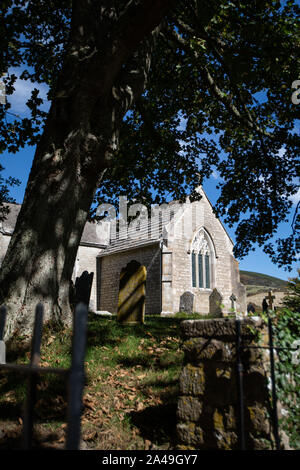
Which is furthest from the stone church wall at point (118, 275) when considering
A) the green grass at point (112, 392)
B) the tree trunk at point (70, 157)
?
the tree trunk at point (70, 157)

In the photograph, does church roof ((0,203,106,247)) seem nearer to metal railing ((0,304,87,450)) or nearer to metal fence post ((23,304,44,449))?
metal fence post ((23,304,44,449))

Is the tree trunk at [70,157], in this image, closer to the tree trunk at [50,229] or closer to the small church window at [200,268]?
the tree trunk at [50,229]

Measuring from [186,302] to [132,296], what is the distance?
35.4 feet

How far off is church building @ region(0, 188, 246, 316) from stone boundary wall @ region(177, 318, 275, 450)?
637 inches

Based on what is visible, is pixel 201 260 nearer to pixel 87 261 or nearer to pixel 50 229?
pixel 87 261

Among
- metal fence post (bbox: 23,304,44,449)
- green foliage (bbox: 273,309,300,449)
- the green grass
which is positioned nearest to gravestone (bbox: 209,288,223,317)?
the green grass

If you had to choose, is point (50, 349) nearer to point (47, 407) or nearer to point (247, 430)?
point (47, 407)

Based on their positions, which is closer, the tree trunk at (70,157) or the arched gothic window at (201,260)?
the tree trunk at (70,157)

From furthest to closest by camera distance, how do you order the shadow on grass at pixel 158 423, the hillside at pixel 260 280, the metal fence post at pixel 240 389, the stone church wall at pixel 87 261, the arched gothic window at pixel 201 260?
the hillside at pixel 260 280
the stone church wall at pixel 87 261
the arched gothic window at pixel 201 260
the shadow on grass at pixel 158 423
the metal fence post at pixel 240 389

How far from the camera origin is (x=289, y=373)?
324cm

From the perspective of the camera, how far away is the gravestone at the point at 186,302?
63.9ft

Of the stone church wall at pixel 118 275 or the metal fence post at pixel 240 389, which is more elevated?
the stone church wall at pixel 118 275

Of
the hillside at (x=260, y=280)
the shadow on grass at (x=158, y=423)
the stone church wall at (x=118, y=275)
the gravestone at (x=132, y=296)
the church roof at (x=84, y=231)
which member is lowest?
the shadow on grass at (x=158, y=423)
